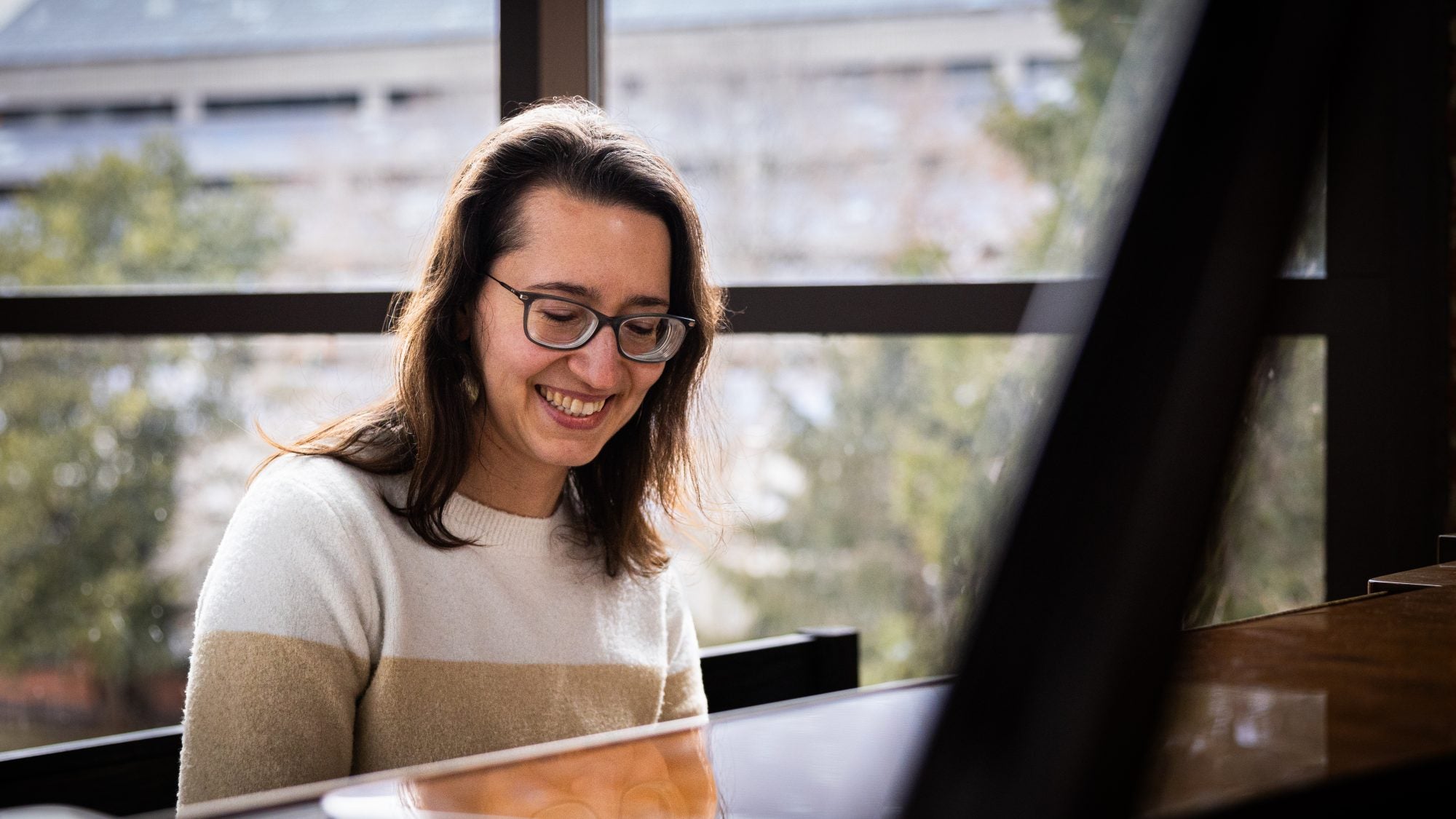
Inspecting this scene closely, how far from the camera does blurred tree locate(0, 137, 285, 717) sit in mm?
3410

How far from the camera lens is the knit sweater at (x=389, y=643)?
131 cm

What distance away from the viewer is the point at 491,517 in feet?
5.32

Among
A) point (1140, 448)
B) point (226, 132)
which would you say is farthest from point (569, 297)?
point (226, 132)

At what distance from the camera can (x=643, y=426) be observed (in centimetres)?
185

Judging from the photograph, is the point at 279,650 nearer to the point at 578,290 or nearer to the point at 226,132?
the point at 578,290

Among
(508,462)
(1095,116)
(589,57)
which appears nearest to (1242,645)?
(508,462)

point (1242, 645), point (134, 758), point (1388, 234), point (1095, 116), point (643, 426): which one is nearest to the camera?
point (1242, 645)

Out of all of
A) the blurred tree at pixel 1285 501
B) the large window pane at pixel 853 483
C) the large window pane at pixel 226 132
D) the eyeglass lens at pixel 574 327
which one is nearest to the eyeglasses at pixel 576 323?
the eyeglass lens at pixel 574 327

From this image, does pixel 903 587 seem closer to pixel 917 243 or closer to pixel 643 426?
pixel 917 243

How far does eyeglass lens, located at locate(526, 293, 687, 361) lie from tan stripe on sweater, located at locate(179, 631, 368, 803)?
45 centimetres

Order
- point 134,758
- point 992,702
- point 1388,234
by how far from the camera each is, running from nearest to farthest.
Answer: point 992,702
point 134,758
point 1388,234

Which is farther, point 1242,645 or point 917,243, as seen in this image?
point 917,243

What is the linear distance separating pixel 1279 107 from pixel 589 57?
244 cm

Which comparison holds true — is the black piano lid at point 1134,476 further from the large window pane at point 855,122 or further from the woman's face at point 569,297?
the large window pane at point 855,122
